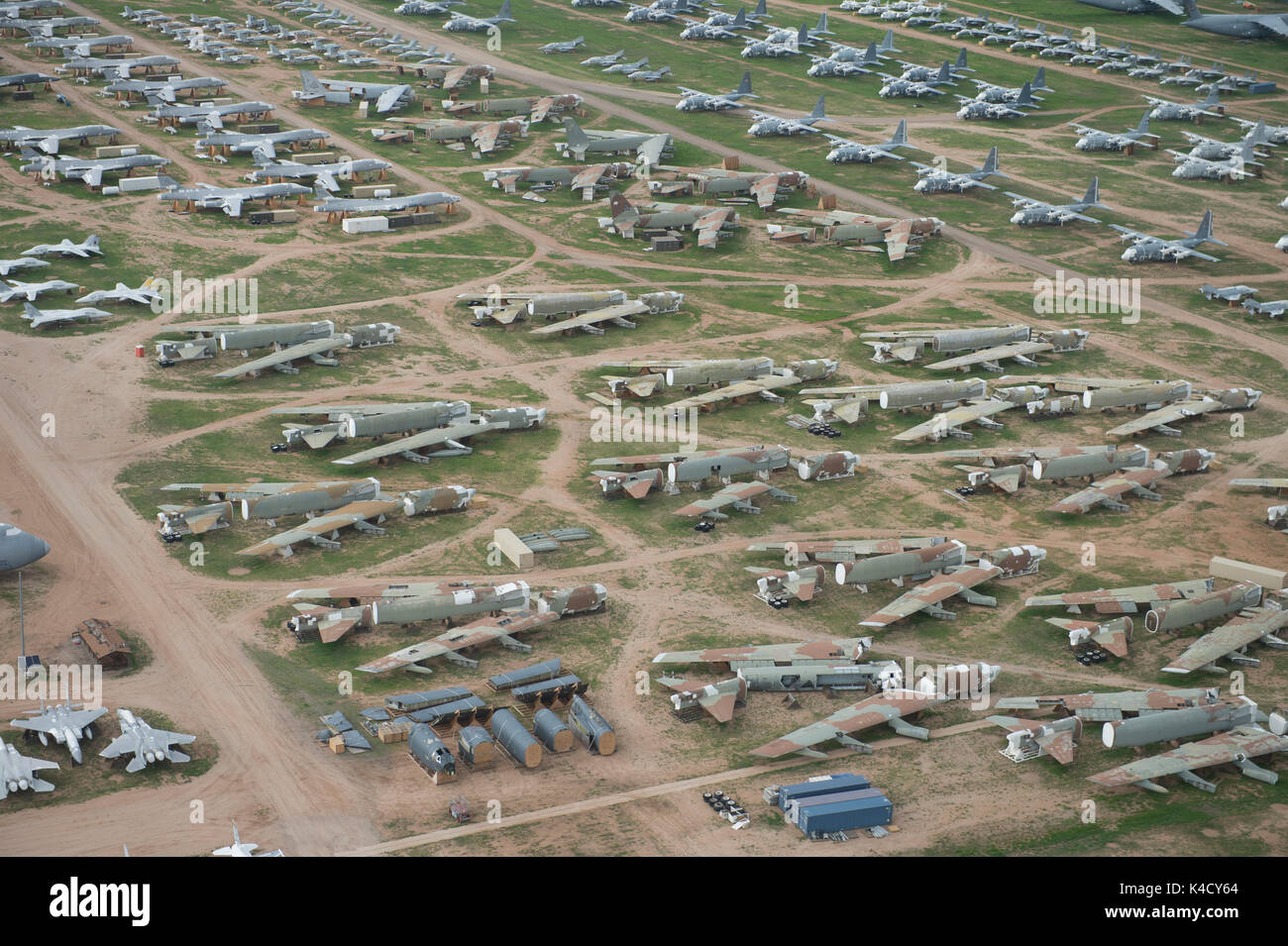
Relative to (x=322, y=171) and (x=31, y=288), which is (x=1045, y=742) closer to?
(x=31, y=288)

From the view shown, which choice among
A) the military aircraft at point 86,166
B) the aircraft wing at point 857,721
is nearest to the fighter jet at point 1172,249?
the aircraft wing at point 857,721

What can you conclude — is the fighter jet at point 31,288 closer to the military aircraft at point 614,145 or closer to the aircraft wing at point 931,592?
the military aircraft at point 614,145

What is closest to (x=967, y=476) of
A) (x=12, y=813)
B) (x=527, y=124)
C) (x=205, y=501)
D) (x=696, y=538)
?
(x=696, y=538)

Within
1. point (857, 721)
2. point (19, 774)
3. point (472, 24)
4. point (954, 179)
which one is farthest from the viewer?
point (472, 24)

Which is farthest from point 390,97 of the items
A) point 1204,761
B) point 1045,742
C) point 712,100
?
point 1204,761

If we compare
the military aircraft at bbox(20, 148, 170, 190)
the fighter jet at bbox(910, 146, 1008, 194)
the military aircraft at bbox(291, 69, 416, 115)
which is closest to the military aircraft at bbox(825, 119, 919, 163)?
the fighter jet at bbox(910, 146, 1008, 194)

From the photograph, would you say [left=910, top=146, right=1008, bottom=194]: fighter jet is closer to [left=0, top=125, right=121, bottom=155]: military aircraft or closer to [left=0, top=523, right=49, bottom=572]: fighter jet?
[left=0, top=125, right=121, bottom=155]: military aircraft
